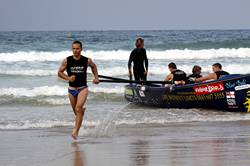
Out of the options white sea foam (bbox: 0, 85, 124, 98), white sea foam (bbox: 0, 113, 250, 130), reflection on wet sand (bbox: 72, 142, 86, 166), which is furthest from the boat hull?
reflection on wet sand (bbox: 72, 142, 86, 166)

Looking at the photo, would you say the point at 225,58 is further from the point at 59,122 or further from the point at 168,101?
the point at 59,122

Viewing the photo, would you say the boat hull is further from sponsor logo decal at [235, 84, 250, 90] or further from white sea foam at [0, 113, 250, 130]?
white sea foam at [0, 113, 250, 130]

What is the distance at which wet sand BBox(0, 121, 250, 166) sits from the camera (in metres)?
7.39

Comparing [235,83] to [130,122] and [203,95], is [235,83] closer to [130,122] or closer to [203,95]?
[203,95]

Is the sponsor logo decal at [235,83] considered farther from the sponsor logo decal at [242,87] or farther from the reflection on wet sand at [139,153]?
the reflection on wet sand at [139,153]

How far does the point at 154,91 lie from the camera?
1452cm

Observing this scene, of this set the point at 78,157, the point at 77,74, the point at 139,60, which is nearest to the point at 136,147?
the point at 78,157

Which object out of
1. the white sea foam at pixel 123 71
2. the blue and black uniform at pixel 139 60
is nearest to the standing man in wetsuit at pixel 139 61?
the blue and black uniform at pixel 139 60

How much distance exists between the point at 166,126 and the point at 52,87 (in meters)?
8.38

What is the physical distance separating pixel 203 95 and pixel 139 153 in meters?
5.75

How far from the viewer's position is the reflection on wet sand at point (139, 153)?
23.9 ft

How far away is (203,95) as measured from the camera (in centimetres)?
1347

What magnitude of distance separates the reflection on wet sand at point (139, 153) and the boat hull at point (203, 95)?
4114mm

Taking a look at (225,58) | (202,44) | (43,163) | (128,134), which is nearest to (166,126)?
(128,134)
